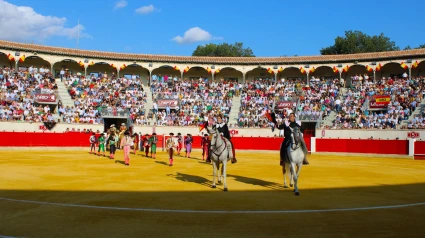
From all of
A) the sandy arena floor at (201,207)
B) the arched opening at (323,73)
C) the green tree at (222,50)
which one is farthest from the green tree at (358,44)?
the sandy arena floor at (201,207)

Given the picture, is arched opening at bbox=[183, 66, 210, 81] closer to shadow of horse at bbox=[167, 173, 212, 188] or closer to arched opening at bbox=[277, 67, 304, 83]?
arched opening at bbox=[277, 67, 304, 83]

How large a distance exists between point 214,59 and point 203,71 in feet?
7.98

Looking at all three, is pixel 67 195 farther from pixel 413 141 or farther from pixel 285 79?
pixel 285 79

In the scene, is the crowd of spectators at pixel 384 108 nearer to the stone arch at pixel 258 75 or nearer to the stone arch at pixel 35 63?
the stone arch at pixel 258 75

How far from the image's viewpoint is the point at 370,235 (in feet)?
20.7

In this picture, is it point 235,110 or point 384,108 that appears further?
point 235,110

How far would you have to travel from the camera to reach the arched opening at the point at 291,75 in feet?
149

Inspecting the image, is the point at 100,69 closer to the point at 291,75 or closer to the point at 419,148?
the point at 291,75

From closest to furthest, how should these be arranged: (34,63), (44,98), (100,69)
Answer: (44,98)
(34,63)
(100,69)

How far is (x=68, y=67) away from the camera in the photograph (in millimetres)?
43844

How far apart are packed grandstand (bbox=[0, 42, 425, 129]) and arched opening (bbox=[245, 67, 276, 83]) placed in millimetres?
115

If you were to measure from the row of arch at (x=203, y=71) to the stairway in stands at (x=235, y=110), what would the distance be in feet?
13.4

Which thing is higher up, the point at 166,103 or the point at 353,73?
the point at 353,73

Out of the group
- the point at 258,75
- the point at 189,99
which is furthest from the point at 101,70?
the point at 258,75
